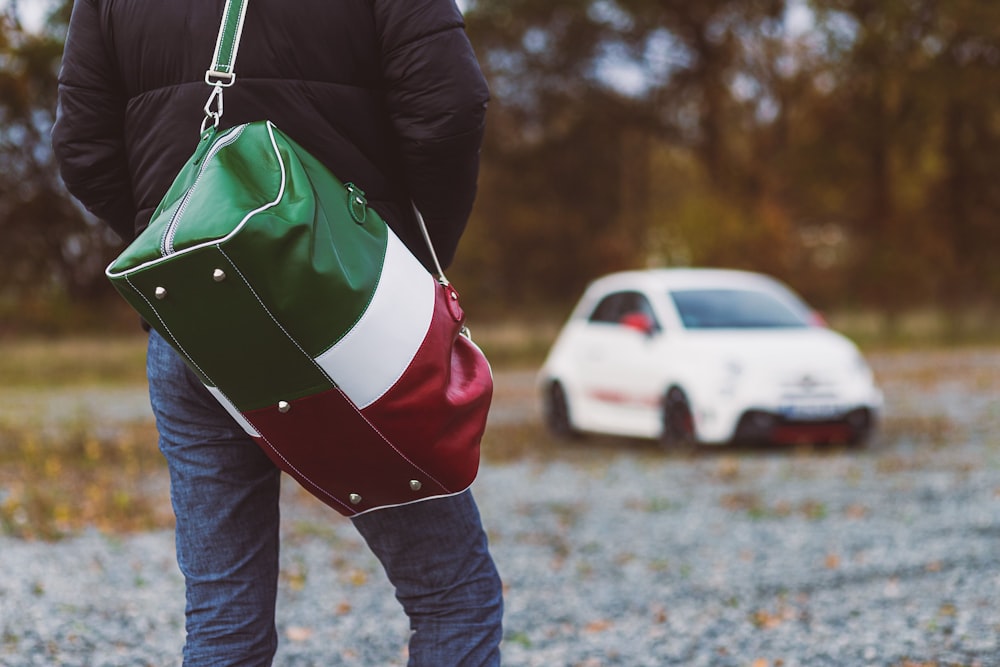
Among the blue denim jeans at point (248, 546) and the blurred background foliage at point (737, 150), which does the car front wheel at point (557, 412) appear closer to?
the blue denim jeans at point (248, 546)

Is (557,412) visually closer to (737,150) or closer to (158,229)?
Result: (158,229)

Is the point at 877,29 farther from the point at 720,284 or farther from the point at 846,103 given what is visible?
the point at 720,284

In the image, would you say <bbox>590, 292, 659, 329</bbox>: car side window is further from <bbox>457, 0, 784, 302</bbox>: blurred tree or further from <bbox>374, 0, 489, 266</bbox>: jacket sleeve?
<bbox>457, 0, 784, 302</bbox>: blurred tree

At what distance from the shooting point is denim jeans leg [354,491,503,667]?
2.63 meters

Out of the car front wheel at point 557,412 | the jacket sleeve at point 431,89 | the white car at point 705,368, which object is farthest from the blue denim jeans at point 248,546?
the car front wheel at point 557,412

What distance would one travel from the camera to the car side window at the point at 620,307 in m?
13.0

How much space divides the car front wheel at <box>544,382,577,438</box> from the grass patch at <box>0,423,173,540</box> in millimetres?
4045

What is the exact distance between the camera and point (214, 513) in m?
2.54

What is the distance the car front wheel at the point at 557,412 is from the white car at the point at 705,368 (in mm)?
18

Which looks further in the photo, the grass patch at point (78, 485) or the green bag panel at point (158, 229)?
the grass patch at point (78, 485)

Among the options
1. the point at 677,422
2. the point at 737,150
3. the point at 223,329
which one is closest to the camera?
the point at 223,329

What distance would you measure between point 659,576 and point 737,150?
122ft

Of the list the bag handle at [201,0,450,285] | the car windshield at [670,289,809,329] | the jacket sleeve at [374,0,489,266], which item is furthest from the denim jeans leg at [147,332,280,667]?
the car windshield at [670,289,809,329]

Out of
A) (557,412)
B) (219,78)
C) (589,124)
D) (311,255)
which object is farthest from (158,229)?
(589,124)
